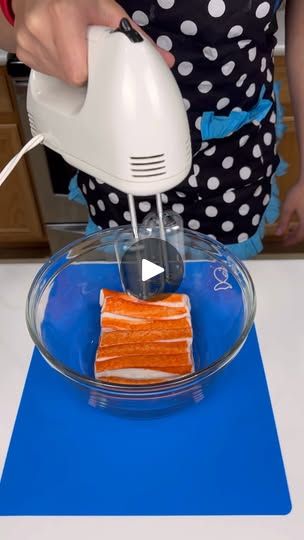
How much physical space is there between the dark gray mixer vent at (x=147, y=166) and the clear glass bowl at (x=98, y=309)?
7.9 inches

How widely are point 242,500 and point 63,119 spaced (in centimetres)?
39

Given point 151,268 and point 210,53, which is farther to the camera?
point 210,53

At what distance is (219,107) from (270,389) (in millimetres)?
478

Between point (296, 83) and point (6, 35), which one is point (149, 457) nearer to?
point (6, 35)

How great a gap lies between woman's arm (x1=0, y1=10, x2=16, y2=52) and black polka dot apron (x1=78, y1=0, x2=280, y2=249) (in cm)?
21

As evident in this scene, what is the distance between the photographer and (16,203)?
188 cm

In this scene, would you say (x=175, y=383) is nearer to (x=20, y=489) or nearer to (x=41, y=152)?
(x=20, y=489)

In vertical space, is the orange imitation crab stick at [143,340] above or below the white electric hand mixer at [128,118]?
below

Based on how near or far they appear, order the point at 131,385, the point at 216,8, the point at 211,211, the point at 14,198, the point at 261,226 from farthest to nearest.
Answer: the point at 14,198 < the point at 261,226 < the point at 211,211 < the point at 216,8 < the point at 131,385

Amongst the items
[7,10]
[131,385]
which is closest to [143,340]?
[131,385]

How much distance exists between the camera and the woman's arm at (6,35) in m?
0.62

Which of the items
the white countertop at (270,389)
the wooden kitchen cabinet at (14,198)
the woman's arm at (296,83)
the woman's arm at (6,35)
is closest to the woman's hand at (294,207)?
the woman's arm at (296,83)

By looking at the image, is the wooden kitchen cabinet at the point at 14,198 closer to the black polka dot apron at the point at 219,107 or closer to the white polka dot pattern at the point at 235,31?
the black polka dot apron at the point at 219,107

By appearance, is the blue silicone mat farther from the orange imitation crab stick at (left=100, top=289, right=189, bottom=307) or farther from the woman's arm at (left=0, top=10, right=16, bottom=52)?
the woman's arm at (left=0, top=10, right=16, bottom=52)
